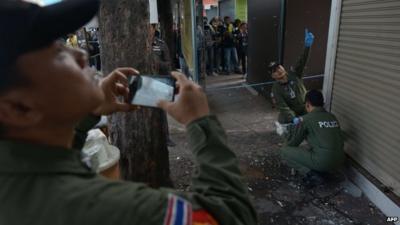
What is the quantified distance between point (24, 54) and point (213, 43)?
10.6m

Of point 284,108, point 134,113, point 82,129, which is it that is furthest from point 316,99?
point 82,129

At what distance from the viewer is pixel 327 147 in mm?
3611

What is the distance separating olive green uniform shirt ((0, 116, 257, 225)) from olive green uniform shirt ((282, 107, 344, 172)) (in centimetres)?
300

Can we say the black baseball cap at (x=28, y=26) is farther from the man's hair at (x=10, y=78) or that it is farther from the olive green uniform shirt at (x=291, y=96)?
the olive green uniform shirt at (x=291, y=96)

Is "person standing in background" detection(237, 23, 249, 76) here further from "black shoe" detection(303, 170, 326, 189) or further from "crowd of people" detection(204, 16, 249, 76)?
"black shoe" detection(303, 170, 326, 189)

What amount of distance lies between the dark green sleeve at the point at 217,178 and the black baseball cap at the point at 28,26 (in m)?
0.44

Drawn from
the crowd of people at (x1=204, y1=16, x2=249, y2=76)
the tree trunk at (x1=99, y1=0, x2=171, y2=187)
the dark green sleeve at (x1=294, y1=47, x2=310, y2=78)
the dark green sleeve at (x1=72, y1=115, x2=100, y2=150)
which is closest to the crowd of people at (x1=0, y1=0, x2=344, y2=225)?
the dark green sleeve at (x1=72, y1=115, x2=100, y2=150)

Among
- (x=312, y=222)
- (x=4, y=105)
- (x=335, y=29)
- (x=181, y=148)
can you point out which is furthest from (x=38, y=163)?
(x=181, y=148)

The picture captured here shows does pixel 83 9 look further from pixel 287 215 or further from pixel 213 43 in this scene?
pixel 213 43

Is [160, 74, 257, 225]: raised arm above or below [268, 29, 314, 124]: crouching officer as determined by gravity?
above

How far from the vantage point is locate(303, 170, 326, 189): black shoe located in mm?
3754

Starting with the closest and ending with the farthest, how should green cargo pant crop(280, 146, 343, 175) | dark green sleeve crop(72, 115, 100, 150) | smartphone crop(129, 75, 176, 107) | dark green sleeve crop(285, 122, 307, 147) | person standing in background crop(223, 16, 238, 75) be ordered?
smartphone crop(129, 75, 176, 107), dark green sleeve crop(72, 115, 100, 150), green cargo pant crop(280, 146, 343, 175), dark green sleeve crop(285, 122, 307, 147), person standing in background crop(223, 16, 238, 75)

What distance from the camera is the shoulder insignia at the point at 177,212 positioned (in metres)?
0.79

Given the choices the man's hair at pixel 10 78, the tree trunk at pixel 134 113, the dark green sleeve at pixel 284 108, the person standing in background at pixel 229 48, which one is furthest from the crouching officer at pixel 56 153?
the person standing in background at pixel 229 48
